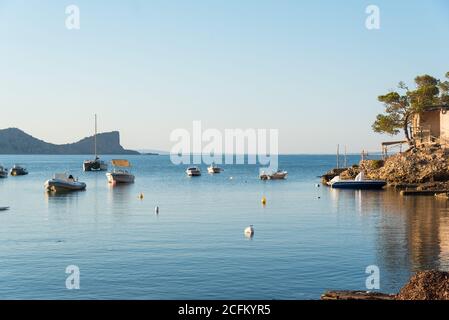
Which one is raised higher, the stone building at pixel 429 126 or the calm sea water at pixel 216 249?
the stone building at pixel 429 126

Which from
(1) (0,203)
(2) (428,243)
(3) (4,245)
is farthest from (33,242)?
(1) (0,203)

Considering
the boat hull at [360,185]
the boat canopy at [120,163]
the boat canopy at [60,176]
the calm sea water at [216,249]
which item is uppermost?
the boat canopy at [120,163]

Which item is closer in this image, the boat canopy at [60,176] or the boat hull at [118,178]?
the boat canopy at [60,176]

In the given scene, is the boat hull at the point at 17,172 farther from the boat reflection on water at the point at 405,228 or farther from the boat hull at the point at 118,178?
the boat reflection on water at the point at 405,228

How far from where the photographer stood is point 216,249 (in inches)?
1325

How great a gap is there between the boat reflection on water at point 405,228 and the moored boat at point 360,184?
8.09m

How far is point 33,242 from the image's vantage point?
123ft

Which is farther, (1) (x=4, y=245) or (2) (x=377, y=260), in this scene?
(1) (x=4, y=245)

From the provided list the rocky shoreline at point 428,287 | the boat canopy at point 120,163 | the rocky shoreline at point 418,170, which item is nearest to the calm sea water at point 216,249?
the rocky shoreline at point 428,287

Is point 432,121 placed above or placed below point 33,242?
above

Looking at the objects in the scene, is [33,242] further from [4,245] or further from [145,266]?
[145,266]

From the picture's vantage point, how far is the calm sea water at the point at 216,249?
24484mm

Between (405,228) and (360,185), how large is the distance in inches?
1768
